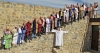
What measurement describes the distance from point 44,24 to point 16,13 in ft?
7.03

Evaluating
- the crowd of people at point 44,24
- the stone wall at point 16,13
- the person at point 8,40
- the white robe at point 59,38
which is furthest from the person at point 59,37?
the person at point 8,40

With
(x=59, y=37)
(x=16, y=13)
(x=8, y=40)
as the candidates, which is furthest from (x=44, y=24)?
(x=8, y=40)

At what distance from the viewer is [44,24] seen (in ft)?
43.4

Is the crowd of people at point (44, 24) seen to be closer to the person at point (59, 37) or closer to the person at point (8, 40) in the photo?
the person at point (8, 40)

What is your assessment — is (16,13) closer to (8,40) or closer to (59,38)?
(8,40)

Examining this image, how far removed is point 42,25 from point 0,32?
2443 mm

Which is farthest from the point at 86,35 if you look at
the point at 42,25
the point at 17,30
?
the point at 17,30

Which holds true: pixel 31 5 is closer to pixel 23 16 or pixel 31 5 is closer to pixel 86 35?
pixel 23 16

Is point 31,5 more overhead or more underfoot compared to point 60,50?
more overhead

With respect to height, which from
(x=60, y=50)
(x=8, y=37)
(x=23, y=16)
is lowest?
(x=60, y=50)

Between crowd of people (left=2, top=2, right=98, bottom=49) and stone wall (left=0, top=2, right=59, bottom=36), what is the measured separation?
34.2 inches

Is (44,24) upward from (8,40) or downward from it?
upward

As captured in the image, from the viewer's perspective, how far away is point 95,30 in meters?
15.2

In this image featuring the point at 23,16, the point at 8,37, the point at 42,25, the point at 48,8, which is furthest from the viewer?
the point at 48,8
